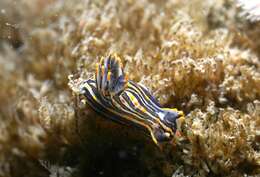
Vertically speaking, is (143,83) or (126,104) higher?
(143,83)

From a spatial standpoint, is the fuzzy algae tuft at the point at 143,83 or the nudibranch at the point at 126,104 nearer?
the nudibranch at the point at 126,104

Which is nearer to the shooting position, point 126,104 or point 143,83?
point 126,104

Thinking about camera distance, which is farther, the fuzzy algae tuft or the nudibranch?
the fuzzy algae tuft

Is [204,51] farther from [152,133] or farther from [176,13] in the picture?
[152,133]
